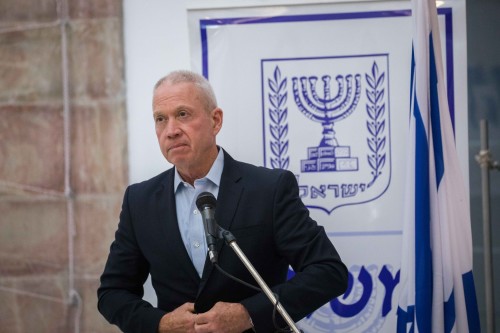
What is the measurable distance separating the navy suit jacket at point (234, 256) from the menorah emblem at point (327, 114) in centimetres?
71

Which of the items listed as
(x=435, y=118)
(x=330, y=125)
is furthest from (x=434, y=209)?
(x=330, y=125)

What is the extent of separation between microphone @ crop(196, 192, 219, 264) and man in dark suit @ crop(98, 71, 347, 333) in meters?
0.37

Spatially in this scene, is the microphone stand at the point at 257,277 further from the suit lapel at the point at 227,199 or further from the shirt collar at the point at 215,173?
the shirt collar at the point at 215,173

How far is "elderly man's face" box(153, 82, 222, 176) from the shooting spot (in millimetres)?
2613

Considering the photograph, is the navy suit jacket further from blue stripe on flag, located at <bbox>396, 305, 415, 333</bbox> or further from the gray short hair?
blue stripe on flag, located at <bbox>396, 305, 415, 333</bbox>

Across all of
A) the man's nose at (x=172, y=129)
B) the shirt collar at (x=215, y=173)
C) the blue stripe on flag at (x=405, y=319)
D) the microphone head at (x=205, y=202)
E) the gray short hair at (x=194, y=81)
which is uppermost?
the gray short hair at (x=194, y=81)

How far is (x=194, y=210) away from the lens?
2695mm

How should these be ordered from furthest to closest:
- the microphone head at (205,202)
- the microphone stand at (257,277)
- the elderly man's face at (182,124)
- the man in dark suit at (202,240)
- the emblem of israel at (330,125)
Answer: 1. the emblem of israel at (330,125)
2. the elderly man's face at (182,124)
3. the man in dark suit at (202,240)
4. the microphone head at (205,202)
5. the microphone stand at (257,277)

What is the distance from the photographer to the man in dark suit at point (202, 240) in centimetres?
251

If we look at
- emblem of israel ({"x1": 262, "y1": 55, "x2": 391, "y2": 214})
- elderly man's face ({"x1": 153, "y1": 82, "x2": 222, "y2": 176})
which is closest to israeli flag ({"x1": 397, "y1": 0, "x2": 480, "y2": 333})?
emblem of israel ({"x1": 262, "y1": 55, "x2": 391, "y2": 214})

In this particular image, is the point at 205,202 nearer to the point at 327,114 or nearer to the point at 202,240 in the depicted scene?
the point at 202,240

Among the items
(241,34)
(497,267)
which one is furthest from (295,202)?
(497,267)

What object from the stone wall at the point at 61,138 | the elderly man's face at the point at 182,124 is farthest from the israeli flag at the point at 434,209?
the stone wall at the point at 61,138

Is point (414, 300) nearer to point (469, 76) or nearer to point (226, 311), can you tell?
point (226, 311)
